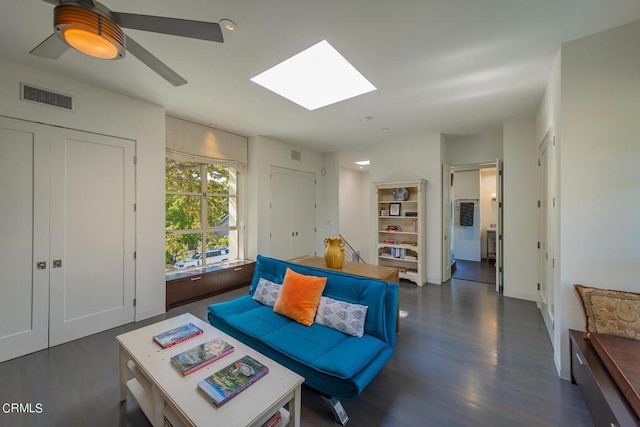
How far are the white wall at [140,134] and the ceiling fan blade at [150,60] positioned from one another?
1941 mm

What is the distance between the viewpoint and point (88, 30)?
4.14 feet

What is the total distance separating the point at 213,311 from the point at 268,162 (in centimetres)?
325

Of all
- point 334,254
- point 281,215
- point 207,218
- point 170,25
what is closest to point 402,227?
point 281,215

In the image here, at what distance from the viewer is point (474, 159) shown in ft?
16.3

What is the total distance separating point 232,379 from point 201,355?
37cm

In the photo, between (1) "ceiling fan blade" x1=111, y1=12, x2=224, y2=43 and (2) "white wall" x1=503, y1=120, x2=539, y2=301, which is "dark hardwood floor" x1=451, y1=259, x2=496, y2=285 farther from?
(1) "ceiling fan blade" x1=111, y1=12, x2=224, y2=43

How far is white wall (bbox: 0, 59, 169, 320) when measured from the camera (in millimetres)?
2705

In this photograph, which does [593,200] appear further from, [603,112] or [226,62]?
[226,62]

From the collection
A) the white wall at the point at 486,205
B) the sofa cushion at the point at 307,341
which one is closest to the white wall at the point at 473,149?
the white wall at the point at 486,205

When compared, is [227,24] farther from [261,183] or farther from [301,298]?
[261,183]

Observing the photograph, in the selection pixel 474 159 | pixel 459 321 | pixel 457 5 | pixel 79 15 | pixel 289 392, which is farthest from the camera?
pixel 474 159

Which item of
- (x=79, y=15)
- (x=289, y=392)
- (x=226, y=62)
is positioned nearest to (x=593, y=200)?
(x=289, y=392)

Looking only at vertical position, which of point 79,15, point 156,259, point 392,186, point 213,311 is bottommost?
point 213,311

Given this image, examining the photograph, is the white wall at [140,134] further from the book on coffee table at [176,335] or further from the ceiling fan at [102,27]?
the book on coffee table at [176,335]
